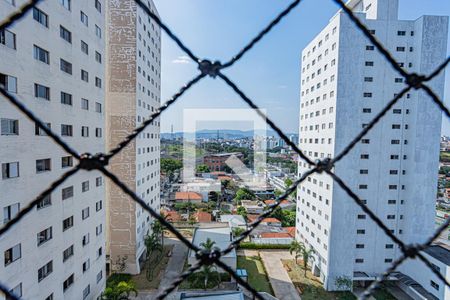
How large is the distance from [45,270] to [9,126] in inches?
80.2

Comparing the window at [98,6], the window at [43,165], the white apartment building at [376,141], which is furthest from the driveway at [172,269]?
the window at [98,6]

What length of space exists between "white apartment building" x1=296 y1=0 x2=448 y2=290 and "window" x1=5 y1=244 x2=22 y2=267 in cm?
673

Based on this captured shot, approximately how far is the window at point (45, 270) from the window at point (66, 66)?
2.90 metres

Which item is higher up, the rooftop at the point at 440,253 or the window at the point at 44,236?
the window at the point at 44,236

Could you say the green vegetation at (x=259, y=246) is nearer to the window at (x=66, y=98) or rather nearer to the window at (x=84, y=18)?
the window at (x=66, y=98)

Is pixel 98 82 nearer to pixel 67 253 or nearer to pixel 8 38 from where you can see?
pixel 8 38

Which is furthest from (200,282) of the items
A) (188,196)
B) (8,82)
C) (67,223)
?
(188,196)

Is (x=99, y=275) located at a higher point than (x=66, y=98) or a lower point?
lower

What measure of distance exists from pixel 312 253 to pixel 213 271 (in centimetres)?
331

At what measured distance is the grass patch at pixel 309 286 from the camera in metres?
6.54

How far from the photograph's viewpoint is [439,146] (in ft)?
22.8

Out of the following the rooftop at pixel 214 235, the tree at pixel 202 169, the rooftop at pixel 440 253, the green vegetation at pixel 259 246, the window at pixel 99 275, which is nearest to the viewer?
the window at pixel 99 275

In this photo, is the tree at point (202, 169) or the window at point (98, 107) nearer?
the window at point (98, 107)

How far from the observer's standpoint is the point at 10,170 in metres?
2.82
